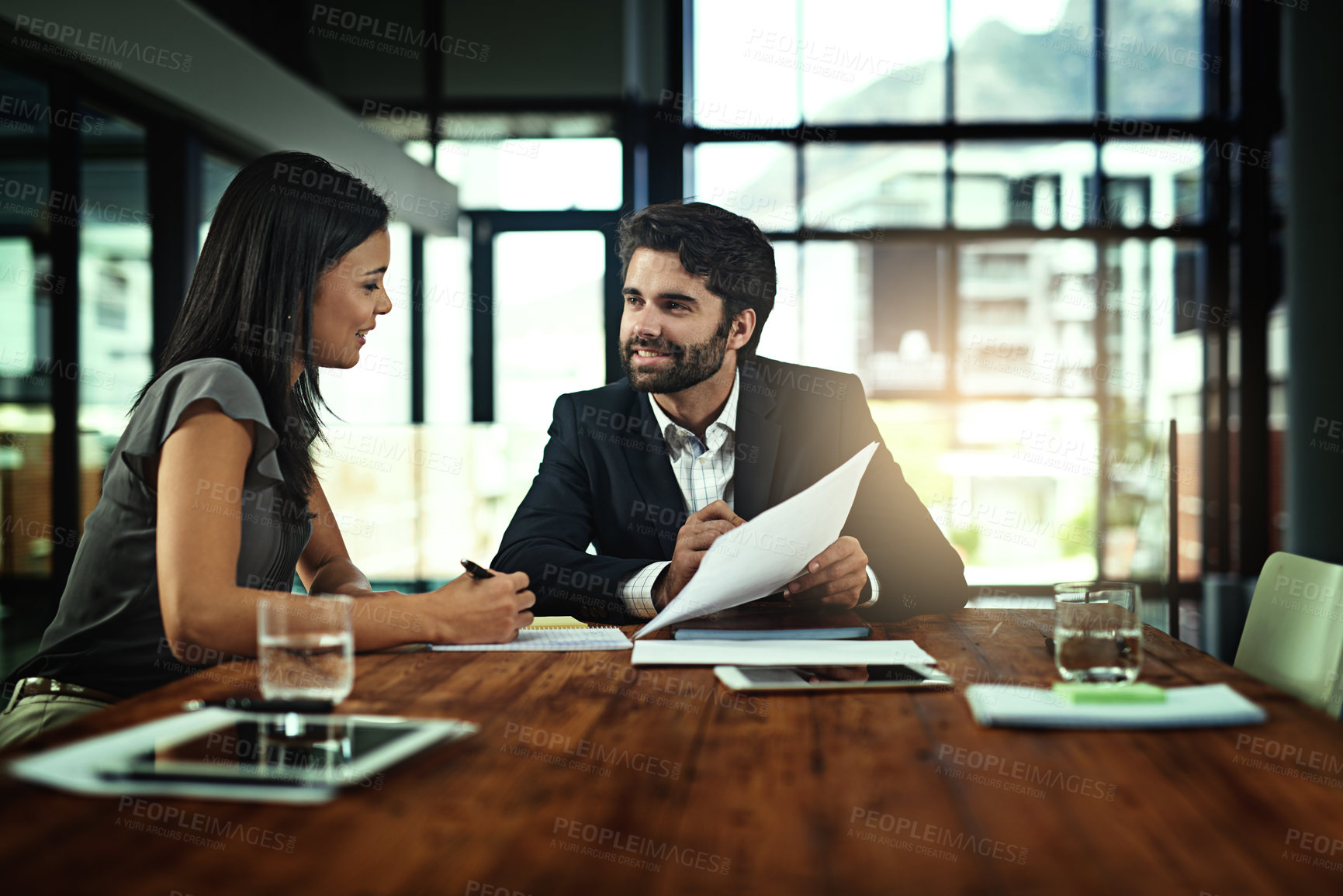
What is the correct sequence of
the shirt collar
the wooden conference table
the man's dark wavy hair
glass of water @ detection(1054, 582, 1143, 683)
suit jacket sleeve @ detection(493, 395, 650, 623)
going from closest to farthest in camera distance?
the wooden conference table → glass of water @ detection(1054, 582, 1143, 683) → suit jacket sleeve @ detection(493, 395, 650, 623) → the shirt collar → the man's dark wavy hair

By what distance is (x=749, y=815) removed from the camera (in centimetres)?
70

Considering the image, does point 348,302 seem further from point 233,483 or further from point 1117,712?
point 1117,712

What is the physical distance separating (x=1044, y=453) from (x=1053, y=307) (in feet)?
2.71

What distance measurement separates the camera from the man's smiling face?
2.15 metres

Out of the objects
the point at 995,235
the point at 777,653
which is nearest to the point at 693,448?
the point at 777,653

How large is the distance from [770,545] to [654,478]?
30.2 inches

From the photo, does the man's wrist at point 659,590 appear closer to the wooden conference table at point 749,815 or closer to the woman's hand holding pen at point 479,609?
the woman's hand holding pen at point 479,609

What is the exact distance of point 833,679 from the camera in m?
1.12

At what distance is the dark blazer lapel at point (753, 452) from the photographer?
81.0 inches

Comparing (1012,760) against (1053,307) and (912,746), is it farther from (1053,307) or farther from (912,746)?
(1053,307)

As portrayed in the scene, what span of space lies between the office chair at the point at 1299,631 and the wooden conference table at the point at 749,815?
17.6 inches

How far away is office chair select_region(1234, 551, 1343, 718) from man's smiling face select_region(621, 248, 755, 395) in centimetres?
119

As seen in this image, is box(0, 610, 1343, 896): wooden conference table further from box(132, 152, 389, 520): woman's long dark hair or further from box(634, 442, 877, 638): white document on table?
box(132, 152, 389, 520): woman's long dark hair

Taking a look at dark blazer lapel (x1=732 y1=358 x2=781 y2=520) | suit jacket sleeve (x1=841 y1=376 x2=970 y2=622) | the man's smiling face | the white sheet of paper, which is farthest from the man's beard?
the white sheet of paper
